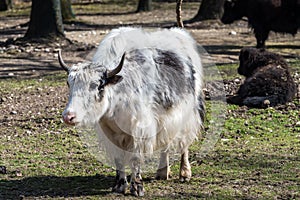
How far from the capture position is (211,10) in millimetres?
18484

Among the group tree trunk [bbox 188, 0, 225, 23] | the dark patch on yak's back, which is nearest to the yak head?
the dark patch on yak's back

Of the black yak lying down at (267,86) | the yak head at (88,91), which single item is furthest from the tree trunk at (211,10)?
the yak head at (88,91)

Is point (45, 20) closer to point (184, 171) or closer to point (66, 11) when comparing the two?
point (66, 11)

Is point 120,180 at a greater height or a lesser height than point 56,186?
greater

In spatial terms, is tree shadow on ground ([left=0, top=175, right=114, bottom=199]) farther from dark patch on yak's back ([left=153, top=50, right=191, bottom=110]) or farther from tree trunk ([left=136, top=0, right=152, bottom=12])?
tree trunk ([left=136, top=0, right=152, bottom=12])

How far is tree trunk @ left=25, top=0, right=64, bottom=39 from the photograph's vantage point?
14.4m

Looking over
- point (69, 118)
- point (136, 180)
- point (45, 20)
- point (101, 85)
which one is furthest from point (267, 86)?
point (45, 20)

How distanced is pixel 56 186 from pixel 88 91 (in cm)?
126

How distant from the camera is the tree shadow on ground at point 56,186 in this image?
233 inches

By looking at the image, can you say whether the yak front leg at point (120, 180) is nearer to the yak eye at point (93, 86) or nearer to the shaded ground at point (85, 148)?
the shaded ground at point (85, 148)

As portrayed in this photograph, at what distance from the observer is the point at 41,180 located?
252 inches

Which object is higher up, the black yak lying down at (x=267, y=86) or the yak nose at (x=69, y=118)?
the yak nose at (x=69, y=118)

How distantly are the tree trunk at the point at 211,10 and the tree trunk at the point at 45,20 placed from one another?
511 cm

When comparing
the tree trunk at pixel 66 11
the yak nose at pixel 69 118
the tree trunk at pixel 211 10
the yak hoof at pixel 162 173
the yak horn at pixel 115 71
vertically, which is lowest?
the tree trunk at pixel 66 11
